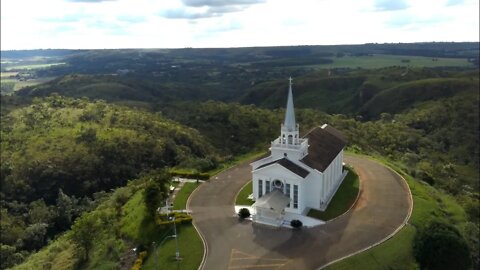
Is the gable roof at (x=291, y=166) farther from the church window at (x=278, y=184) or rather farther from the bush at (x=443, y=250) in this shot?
the bush at (x=443, y=250)

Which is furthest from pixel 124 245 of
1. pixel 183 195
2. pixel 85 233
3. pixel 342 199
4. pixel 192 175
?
pixel 342 199

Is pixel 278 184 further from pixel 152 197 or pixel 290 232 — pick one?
pixel 152 197

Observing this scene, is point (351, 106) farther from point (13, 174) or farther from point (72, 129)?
point (13, 174)

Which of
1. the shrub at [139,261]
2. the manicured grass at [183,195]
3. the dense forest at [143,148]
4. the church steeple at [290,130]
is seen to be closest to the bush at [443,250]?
the dense forest at [143,148]

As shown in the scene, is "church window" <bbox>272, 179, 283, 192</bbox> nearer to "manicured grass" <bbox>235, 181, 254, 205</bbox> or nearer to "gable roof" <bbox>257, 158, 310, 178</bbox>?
"gable roof" <bbox>257, 158, 310, 178</bbox>

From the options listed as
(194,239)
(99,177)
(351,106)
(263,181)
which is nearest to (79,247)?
(194,239)

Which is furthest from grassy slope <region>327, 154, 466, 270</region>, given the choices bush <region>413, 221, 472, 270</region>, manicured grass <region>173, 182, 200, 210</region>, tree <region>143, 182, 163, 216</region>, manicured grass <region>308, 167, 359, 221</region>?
manicured grass <region>173, 182, 200, 210</region>

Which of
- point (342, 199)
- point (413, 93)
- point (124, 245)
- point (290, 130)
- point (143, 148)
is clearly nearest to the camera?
point (124, 245)
